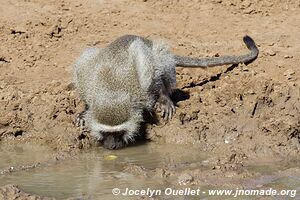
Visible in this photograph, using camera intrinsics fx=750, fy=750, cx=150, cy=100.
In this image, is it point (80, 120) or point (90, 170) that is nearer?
point (90, 170)

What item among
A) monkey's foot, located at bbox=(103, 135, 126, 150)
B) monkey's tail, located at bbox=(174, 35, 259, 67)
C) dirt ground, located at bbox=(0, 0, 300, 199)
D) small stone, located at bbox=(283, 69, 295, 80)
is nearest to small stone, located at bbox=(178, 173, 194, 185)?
dirt ground, located at bbox=(0, 0, 300, 199)

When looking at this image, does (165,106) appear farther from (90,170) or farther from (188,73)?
(90,170)

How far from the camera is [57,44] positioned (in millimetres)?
11219

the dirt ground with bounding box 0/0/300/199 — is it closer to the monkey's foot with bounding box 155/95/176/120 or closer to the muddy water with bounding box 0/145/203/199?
the monkey's foot with bounding box 155/95/176/120

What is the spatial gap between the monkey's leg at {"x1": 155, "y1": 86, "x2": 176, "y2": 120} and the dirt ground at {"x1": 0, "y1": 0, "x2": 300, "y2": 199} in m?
0.11

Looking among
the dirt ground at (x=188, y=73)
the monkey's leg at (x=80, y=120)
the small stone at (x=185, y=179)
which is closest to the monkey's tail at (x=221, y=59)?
the dirt ground at (x=188, y=73)

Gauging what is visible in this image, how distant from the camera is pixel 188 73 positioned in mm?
10516

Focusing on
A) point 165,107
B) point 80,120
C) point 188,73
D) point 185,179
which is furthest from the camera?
point 188,73

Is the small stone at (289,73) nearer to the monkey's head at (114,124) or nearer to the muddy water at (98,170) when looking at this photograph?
the muddy water at (98,170)

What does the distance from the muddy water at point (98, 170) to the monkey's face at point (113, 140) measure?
0.26 feet

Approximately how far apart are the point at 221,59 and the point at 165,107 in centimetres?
133

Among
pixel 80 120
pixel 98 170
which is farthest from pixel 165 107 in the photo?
pixel 98 170

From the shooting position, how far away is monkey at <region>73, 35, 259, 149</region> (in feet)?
28.7

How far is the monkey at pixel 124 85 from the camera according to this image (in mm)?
8758
